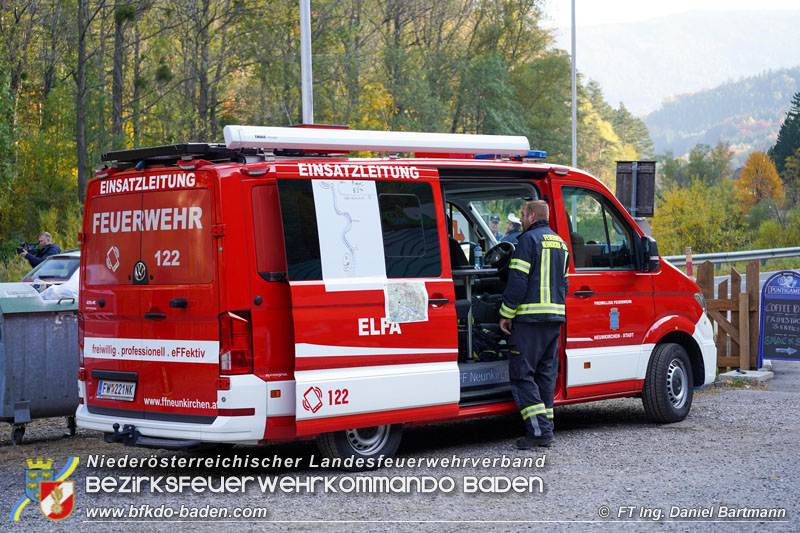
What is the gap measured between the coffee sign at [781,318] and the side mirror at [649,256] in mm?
3921

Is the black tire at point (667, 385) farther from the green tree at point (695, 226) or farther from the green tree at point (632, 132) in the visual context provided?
the green tree at point (632, 132)

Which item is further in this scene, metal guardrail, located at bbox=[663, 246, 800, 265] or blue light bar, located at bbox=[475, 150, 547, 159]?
metal guardrail, located at bbox=[663, 246, 800, 265]

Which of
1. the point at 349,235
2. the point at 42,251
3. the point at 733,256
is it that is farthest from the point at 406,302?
the point at 733,256

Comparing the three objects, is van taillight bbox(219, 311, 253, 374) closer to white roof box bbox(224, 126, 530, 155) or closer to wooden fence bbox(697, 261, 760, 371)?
white roof box bbox(224, 126, 530, 155)

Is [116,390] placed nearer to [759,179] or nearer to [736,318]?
[736,318]

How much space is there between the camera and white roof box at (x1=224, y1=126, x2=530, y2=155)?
6.80 meters

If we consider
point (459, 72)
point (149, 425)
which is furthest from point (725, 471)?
point (459, 72)

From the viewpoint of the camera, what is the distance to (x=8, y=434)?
9484 mm

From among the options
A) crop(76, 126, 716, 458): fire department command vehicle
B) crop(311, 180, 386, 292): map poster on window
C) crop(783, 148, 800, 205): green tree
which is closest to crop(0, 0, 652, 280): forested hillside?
crop(76, 126, 716, 458): fire department command vehicle

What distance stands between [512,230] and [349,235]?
12.1 ft

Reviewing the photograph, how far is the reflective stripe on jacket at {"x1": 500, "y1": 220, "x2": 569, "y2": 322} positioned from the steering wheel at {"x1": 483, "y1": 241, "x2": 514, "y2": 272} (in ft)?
1.92

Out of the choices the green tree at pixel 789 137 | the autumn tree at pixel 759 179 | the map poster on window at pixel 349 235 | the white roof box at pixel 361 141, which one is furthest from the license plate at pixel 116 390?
the autumn tree at pixel 759 179

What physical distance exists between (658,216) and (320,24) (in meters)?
18.9

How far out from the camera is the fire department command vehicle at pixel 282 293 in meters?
6.60
